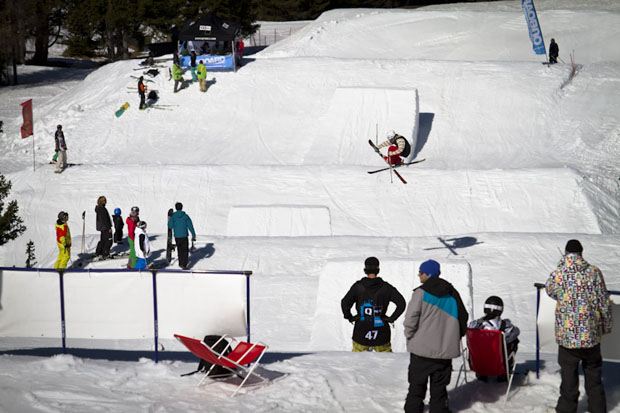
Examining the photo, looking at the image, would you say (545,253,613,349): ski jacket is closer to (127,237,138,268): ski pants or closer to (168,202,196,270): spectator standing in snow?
(168,202,196,270): spectator standing in snow

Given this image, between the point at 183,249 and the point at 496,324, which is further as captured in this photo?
the point at 183,249

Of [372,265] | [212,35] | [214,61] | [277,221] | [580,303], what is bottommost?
[277,221]

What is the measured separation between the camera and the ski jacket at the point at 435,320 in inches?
259

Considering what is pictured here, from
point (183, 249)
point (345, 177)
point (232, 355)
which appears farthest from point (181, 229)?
point (232, 355)

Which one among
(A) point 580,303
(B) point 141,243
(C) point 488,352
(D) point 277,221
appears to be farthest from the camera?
(D) point 277,221

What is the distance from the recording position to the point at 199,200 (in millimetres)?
21641

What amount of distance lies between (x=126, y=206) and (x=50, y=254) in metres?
4.06

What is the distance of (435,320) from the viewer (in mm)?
6602

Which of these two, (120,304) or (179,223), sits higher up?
(179,223)

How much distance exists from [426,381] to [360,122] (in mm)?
20302

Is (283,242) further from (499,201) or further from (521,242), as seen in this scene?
(499,201)

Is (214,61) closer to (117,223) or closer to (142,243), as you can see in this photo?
(117,223)

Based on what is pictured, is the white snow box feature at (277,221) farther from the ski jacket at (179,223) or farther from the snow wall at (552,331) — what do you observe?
the snow wall at (552,331)

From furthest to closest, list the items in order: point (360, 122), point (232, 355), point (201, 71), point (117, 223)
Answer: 1. point (201, 71)
2. point (360, 122)
3. point (117, 223)
4. point (232, 355)
